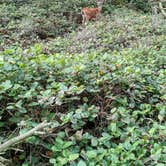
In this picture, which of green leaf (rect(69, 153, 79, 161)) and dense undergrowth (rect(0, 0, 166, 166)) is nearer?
green leaf (rect(69, 153, 79, 161))

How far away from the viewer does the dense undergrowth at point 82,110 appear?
8.03 feet

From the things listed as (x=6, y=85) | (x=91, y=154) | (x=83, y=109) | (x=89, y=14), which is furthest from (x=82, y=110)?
(x=89, y=14)

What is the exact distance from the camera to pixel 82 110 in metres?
2.78

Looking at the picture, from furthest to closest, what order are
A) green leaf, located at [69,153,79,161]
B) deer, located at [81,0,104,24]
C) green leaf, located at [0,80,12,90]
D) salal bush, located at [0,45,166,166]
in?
deer, located at [81,0,104,24]
green leaf, located at [0,80,12,90]
salal bush, located at [0,45,166,166]
green leaf, located at [69,153,79,161]

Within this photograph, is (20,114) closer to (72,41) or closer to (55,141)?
(55,141)

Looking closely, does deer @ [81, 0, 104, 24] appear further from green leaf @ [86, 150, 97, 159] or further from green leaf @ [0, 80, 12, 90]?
green leaf @ [86, 150, 97, 159]

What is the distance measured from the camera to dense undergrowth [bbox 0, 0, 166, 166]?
2.45m

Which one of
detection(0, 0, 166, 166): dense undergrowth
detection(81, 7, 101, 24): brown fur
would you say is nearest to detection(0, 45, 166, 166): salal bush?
detection(0, 0, 166, 166): dense undergrowth

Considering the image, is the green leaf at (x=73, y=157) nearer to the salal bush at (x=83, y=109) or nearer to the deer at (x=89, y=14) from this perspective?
the salal bush at (x=83, y=109)

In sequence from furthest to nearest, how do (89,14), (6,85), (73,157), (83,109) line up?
(89,14) < (83,109) < (6,85) < (73,157)

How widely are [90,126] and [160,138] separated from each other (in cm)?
56

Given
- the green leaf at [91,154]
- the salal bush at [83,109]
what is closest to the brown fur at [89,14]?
the salal bush at [83,109]

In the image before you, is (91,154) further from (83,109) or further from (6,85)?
(6,85)

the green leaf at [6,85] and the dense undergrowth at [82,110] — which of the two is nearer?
the dense undergrowth at [82,110]
